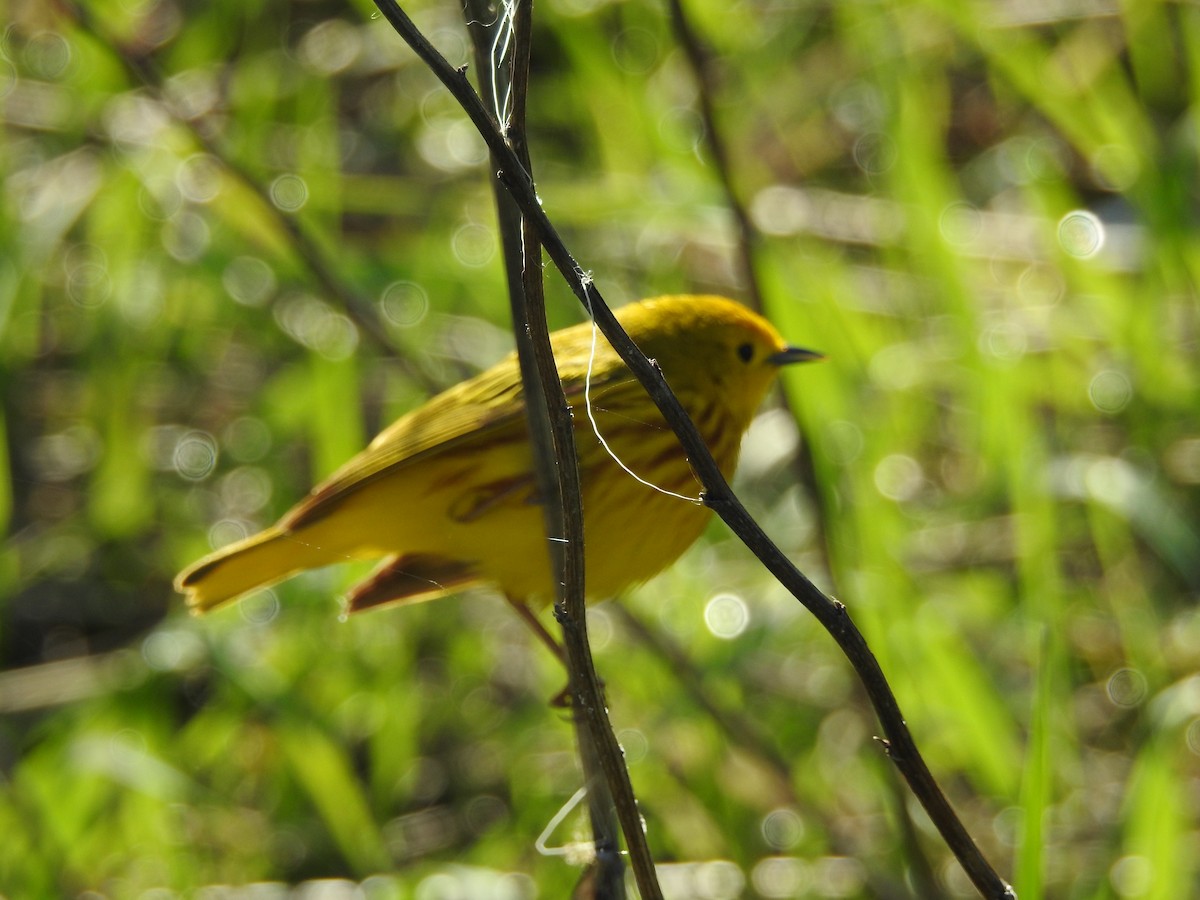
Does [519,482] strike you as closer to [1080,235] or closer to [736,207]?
[736,207]

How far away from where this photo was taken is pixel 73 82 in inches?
135

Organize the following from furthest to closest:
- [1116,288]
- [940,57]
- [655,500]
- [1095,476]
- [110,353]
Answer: [940,57] → [110,353] → [1116,288] → [1095,476] → [655,500]

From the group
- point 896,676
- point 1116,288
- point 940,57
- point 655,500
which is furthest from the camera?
point 940,57

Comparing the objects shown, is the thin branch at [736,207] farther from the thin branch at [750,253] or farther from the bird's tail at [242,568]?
the bird's tail at [242,568]

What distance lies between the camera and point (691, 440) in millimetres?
1004

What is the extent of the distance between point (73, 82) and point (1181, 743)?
10.1 ft

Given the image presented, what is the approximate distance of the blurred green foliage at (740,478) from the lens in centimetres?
251

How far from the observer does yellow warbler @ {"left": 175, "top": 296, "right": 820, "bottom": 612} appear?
1.83 m

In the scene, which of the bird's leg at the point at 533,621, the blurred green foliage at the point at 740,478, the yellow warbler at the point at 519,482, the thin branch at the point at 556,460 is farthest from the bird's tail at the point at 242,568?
the thin branch at the point at 556,460

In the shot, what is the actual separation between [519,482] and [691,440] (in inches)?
34.9

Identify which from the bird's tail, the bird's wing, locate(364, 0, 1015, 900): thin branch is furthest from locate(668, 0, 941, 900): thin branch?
locate(364, 0, 1015, 900): thin branch

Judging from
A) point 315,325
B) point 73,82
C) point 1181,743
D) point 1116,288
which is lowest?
point 1181,743

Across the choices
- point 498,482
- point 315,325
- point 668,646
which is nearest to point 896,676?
point 668,646

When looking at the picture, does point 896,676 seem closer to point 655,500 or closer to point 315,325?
point 655,500
